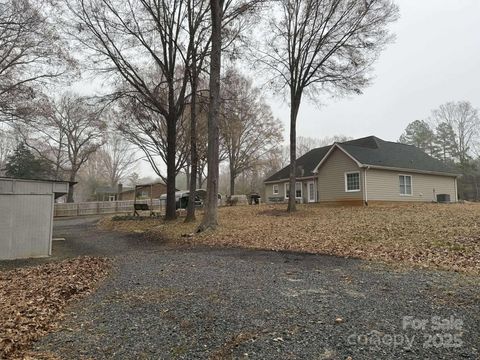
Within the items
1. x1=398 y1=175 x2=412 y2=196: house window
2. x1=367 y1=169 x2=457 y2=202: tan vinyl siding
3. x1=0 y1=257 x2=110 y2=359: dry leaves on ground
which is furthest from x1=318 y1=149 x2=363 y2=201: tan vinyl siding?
x1=0 y1=257 x2=110 y2=359: dry leaves on ground

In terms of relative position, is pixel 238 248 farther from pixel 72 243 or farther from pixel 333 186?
pixel 333 186

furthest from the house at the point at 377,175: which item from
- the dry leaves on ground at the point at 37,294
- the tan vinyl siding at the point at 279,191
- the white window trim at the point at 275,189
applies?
the dry leaves on ground at the point at 37,294

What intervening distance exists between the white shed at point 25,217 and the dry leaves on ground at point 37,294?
1.93 metres

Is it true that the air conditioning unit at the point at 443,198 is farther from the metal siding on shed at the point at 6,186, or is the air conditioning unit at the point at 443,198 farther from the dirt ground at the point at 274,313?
the metal siding on shed at the point at 6,186

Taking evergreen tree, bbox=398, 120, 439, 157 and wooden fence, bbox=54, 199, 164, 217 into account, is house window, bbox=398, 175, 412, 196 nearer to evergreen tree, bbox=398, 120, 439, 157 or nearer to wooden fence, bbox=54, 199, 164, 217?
wooden fence, bbox=54, 199, 164, 217

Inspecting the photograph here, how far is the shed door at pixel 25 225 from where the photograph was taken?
10.0 metres

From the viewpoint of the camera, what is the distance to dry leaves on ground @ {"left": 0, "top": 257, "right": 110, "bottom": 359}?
3.87 meters

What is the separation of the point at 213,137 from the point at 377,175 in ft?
43.7

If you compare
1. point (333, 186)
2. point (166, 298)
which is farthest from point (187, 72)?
point (166, 298)

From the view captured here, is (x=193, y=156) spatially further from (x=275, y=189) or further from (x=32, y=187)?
(x=275, y=189)

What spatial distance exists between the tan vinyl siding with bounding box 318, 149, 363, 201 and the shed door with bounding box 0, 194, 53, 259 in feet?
56.1

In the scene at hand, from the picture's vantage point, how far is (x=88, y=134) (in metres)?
39.9

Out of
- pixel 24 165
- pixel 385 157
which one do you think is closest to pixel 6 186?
pixel 385 157

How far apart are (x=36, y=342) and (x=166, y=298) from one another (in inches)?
66.7
